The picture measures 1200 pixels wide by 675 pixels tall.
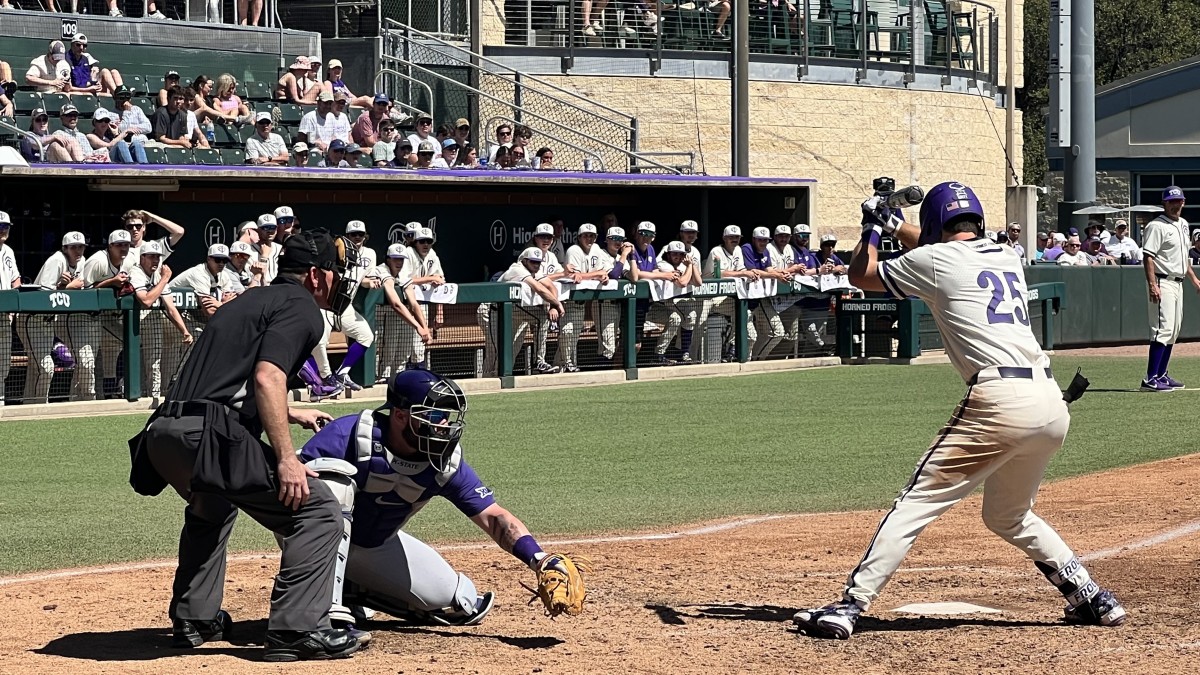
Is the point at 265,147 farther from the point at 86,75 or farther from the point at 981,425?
the point at 981,425

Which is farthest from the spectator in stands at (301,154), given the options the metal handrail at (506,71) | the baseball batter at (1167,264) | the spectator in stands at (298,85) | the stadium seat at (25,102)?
the baseball batter at (1167,264)

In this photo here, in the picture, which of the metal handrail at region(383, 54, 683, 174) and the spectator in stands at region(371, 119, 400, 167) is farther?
the metal handrail at region(383, 54, 683, 174)

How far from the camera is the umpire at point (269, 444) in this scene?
6.08 meters

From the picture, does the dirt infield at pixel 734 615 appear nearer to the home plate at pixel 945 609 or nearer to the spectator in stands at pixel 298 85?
the home plate at pixel 945 609

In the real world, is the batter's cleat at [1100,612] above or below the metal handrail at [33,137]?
below

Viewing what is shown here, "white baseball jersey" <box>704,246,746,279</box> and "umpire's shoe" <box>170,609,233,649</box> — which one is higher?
"white baseball jersey" <box>704,246,746,279</box>

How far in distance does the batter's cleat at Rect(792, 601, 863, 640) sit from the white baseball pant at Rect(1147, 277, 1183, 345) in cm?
1097

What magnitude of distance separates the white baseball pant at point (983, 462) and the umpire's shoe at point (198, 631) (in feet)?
8.35

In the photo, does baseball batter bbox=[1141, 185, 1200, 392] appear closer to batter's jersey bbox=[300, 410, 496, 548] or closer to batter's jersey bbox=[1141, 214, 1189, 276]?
batter's jersey bbox=[1141, 214, 1189, 276]

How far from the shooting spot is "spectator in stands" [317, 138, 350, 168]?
2041cm

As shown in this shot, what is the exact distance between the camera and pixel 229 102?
21.5m

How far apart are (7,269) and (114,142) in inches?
129

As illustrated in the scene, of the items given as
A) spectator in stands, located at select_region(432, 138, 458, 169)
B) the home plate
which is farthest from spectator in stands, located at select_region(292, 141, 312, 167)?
the home plate

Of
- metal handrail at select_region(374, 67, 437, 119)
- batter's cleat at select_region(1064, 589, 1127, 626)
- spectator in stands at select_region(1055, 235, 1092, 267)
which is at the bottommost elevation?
batter's cleat at select_region(1064, 589, 1127, 626)
